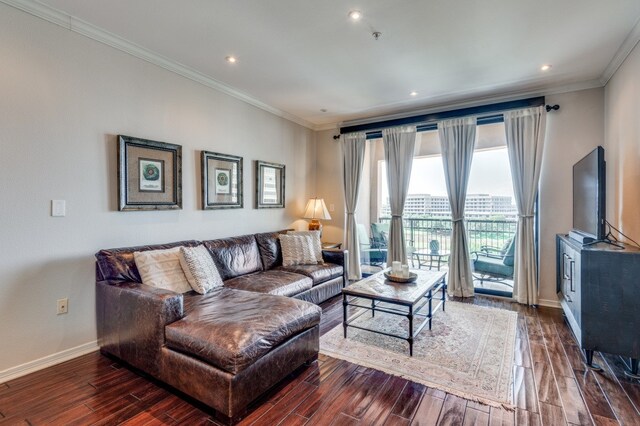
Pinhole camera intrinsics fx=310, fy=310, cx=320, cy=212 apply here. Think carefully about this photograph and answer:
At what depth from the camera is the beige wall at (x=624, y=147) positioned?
Answer: 2582 millimetres

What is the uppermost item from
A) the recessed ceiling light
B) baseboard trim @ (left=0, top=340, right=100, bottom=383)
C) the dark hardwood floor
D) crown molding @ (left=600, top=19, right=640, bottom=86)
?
the recessed ceiling light

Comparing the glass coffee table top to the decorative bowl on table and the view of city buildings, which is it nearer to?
the decorative bowl on table

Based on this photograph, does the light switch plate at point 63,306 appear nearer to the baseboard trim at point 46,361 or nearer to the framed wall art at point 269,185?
the baseboard trim at point 46,361

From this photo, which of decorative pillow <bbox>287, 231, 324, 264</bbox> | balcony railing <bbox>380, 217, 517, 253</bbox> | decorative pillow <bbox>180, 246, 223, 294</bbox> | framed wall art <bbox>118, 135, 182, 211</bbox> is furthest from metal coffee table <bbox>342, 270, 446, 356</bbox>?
framed wall art <bbox>118, 135, 182, 211</bbox>

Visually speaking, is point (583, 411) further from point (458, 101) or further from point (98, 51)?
point (98, 51)

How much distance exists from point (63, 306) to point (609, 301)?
164 inches

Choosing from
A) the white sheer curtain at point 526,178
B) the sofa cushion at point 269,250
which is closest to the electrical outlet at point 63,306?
the sofa cushion at point 269,250

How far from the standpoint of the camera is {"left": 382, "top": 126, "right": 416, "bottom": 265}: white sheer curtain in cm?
464

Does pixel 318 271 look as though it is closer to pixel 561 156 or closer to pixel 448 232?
pixel 448 232

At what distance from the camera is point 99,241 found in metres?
2.68

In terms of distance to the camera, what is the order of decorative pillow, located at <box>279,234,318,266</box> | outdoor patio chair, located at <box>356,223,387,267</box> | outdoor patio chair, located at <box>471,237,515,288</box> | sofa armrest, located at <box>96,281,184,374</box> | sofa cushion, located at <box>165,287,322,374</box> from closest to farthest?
sofa cushion, located at <box>165,287,322,374</box>
sofa armrest, located at <box>96,281,184,374</box>
decorative pillow, located at <box>279,234,318,266</box>
outdoor patio chair, located at <box>471,237,515,288</box>
outdoor patio chair, located at <box>356,223,387,267</box>

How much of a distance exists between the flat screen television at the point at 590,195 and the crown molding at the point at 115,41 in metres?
3.75

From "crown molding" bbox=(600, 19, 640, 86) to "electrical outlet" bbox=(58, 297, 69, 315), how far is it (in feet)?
16.5

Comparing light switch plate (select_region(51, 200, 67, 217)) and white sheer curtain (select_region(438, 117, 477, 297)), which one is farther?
white sheer curtain (select_region(438, 117, 477, 297))
